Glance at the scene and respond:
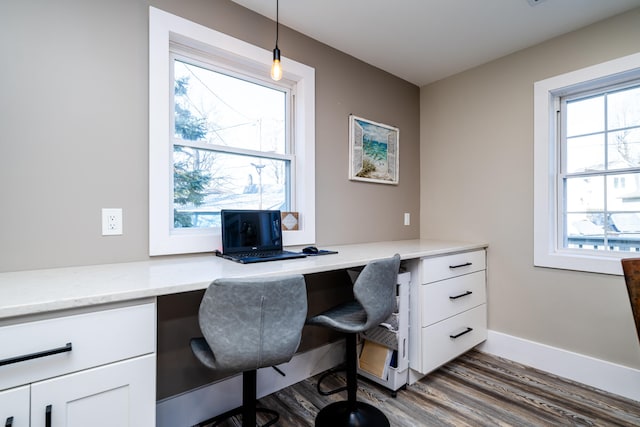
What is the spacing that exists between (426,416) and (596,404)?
1069 millimetres

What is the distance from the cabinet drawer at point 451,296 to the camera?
6.65 feet

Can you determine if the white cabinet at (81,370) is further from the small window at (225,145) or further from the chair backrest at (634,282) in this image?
the chair backrest at (634,282)

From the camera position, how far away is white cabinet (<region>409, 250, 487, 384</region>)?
6.57ft

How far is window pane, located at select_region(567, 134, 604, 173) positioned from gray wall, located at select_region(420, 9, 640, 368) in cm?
26

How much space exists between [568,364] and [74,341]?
9.33ft

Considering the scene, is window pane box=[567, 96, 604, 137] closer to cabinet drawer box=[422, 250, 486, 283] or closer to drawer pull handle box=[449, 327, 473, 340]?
cabinet drawer box=[422, 250, 486, 283]

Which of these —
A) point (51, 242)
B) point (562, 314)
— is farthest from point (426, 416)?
point (51, 242)

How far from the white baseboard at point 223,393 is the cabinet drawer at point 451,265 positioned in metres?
0.93

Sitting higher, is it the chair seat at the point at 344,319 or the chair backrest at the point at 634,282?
the chair backrest at the point at 634,282

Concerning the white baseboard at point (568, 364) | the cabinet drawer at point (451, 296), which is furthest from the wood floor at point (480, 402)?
the cabinet drawer at point (451, 296)

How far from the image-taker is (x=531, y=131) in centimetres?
240

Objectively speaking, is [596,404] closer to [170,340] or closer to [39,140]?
[170,340]

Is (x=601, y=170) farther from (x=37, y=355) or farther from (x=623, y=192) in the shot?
(x=37, y=355)

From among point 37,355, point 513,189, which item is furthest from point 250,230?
point 513,189
